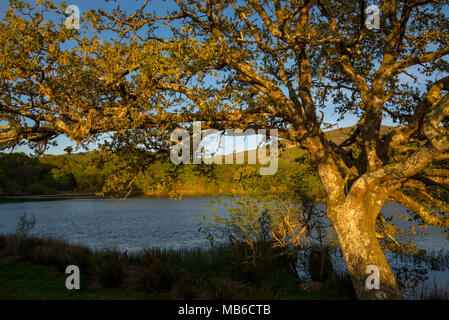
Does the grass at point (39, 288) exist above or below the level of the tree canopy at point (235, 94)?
below

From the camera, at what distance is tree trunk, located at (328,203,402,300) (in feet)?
22.8

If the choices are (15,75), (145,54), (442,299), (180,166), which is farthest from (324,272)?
(15,75)

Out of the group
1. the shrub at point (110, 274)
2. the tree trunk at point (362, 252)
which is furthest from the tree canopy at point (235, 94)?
the shrub at point (110, 274)

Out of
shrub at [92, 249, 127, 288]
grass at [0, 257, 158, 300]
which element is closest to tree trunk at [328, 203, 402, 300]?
grass at [0, 257, 158, 300]

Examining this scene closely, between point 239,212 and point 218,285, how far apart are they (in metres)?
3.16

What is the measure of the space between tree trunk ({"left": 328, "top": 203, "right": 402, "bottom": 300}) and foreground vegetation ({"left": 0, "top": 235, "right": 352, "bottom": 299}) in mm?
1908

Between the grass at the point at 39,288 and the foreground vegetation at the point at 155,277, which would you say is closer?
the grass at the point at 39,288

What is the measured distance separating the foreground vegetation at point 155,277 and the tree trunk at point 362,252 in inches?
75.1

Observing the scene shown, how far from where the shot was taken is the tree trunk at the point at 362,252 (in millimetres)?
6949

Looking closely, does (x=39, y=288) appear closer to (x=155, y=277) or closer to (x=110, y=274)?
(x=110, y=274)

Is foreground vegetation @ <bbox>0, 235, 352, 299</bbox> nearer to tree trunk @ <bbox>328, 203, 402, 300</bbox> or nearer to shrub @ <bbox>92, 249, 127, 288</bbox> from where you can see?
shrub @ <bbox>92, 249, 127, 288</bbox>

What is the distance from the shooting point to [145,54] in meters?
6.21

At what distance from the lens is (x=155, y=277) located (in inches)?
351

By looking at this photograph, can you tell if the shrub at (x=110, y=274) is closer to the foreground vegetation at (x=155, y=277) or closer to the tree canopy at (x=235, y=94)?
the foreground vegetation at (x=155, y=277)
